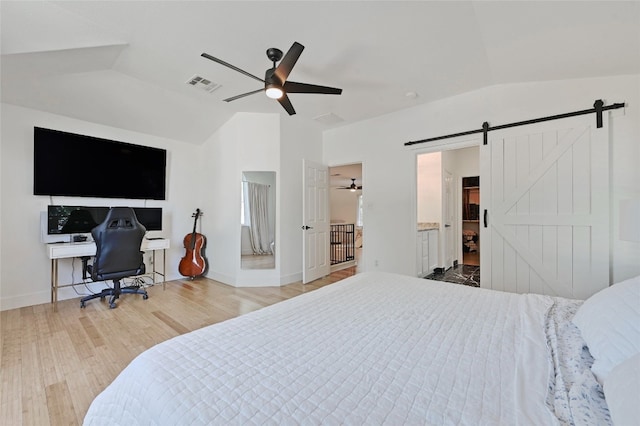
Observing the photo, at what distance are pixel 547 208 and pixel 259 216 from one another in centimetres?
378

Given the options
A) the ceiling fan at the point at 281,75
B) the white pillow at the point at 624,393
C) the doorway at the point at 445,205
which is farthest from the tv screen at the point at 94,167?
the white pillow at the point at 624,393

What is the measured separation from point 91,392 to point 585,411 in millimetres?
2439

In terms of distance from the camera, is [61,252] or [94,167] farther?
[94,167]

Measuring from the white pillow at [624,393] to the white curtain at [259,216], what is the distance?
3978 mm

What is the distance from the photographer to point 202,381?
785 mm

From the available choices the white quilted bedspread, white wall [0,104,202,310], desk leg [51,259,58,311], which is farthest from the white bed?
white wall [0,104,202,310]

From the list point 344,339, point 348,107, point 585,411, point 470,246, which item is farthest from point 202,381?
point 470,246

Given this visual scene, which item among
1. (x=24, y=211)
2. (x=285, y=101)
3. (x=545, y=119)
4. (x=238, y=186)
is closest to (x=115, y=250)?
(x=24, y=211)

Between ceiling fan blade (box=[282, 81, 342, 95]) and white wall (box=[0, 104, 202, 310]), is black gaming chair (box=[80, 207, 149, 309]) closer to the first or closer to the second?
white wall (box=[0, 104, 202, 310])

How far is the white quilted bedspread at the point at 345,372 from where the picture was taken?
670 mm

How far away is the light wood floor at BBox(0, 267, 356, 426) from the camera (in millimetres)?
1607

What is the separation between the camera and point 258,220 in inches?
172

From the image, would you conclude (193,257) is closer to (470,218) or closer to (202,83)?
(202,83)

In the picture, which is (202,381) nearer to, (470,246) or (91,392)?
(91,392)
